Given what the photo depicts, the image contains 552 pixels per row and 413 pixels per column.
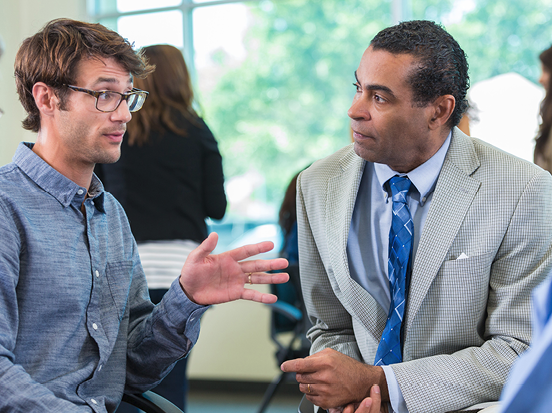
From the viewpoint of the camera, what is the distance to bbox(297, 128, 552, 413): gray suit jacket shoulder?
1239 millimetres

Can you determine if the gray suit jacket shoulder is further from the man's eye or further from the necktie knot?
the man's eye

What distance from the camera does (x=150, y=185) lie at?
2.09m

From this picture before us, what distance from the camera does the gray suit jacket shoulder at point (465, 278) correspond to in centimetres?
124

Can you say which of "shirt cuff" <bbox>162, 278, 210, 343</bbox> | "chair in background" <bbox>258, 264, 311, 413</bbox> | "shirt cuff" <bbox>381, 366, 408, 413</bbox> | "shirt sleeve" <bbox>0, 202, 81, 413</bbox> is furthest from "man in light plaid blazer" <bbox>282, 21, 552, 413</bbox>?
"chair in background" <bbox>258, 264, 311, 413</bbox>

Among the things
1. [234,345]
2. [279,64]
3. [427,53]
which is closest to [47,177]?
[427,53]

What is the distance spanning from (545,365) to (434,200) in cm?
88

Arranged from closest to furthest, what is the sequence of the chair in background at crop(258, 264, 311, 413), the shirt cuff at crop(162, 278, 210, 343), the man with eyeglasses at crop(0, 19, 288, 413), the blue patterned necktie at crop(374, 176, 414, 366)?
the man with eyeglasses at crop(0, 19, 288, 413) → the shirt cuff at crop(162, 278, 210, 343) → the blue patterned necktie at crop(374, 176, 414, 366) → the chair in background at crop(258, 264, 311, 413)

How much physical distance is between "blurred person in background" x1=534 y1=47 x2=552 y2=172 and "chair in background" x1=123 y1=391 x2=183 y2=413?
2111 mm

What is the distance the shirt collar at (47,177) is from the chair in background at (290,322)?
1.43 meters

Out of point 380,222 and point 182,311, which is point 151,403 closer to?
point 182,311

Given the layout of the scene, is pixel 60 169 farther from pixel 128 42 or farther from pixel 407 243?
pixel 407 243

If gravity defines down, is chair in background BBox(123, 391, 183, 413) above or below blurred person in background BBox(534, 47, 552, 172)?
below

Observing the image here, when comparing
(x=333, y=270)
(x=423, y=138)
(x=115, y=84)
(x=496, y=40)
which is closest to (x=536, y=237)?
(x=423, y=138)

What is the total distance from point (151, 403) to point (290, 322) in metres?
1.70
